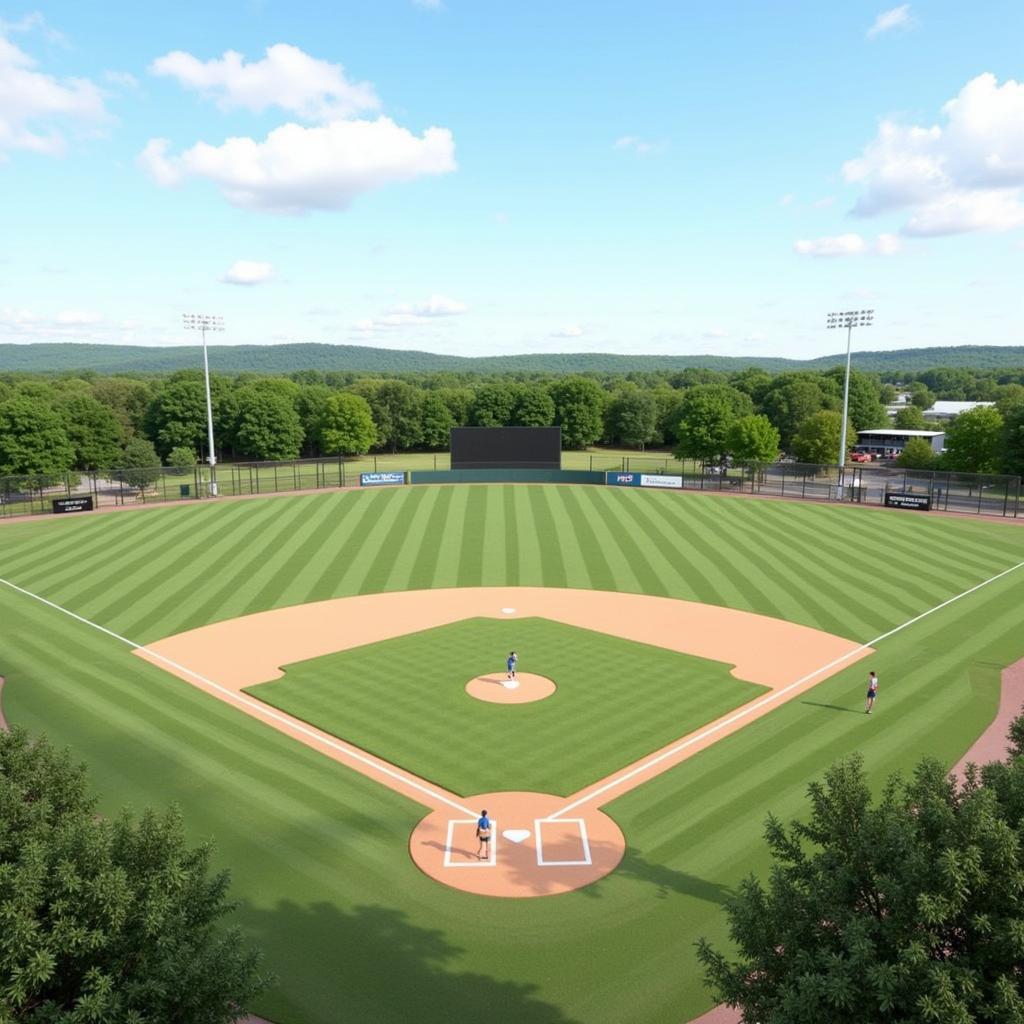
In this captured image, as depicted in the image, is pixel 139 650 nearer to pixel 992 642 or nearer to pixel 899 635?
pixel 899 635

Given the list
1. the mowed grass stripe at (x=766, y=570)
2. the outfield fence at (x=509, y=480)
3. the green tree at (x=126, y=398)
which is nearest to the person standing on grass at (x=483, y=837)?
the mowed grass stripe at (x=766, y=570)

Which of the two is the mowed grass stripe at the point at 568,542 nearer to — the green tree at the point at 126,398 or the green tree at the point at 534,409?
the green tree at the point at 534,409

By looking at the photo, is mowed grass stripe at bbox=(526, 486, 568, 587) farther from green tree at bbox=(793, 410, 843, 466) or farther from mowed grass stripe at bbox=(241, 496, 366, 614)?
green tree at bbox=(793, 410, 843, 466)

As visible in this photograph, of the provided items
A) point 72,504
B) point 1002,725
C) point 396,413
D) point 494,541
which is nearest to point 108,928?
point 1002,725

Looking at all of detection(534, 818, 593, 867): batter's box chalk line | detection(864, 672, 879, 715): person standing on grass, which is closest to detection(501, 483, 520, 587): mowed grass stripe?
detection(864, 672, 879, 715): person standing on grass

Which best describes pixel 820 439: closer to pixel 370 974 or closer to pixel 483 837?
pixel 483 837

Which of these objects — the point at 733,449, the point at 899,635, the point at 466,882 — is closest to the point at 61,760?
the point at 466,882
